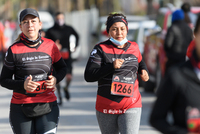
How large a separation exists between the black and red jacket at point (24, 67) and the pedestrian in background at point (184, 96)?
206 centimetres

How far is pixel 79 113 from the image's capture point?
366 inches

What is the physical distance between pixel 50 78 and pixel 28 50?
36 cm

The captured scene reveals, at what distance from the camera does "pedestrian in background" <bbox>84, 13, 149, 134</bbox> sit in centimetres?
444

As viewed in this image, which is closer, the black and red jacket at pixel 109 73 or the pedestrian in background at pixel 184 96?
the pedestrian in background at pixel 184 96

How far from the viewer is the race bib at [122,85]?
14.5ft

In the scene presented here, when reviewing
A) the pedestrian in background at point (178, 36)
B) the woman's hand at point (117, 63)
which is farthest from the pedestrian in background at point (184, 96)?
the pedestrian in background at point (178, 36)

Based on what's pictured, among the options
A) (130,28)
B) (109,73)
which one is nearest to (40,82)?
(109,73)

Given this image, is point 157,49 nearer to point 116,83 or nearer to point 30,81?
point 116,83

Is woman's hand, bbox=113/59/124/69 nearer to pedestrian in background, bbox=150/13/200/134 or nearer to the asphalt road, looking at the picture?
pedestrian in background, bbox=150/13/200/134

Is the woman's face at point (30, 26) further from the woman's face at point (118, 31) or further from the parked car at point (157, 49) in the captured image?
the parked car at point (157, 49)

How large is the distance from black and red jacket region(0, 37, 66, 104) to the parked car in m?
5.44

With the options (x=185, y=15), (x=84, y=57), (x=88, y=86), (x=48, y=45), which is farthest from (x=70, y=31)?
(x=84, y=57)

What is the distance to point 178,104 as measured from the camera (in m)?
2.64

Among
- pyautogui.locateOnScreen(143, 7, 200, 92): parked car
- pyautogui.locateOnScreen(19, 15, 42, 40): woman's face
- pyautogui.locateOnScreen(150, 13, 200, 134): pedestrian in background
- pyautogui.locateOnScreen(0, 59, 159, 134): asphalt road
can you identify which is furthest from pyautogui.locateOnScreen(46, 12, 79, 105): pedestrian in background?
pyautogui.locateOnScreen(150, 13, 200, 134): pedestrian in background
